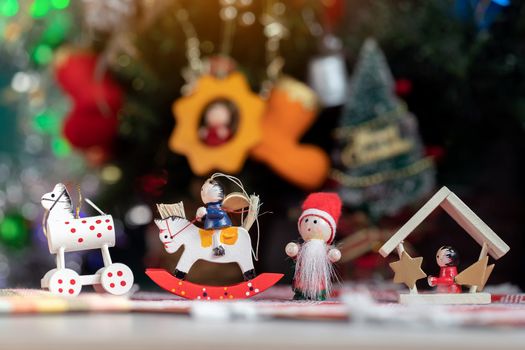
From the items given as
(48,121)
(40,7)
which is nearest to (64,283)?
(40,7)

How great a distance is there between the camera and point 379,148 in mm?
1156

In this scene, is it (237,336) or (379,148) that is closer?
(237,336)

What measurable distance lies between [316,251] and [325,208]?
0.04 meters

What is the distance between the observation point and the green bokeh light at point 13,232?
61.4 inches

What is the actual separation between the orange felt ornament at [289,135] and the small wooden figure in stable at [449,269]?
554 mm

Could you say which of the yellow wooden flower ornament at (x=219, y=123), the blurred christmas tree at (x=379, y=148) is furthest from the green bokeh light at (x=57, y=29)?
the blurred christmas tree at (x=379, y=148)

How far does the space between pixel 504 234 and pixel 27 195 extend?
962 mm

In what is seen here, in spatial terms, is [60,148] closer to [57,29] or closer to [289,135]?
[57,29]

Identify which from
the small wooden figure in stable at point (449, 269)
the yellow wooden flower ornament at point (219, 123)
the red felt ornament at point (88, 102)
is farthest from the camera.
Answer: the red felt ornament at point (88, 102)

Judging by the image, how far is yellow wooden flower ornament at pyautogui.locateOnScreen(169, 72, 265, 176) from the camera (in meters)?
1.13

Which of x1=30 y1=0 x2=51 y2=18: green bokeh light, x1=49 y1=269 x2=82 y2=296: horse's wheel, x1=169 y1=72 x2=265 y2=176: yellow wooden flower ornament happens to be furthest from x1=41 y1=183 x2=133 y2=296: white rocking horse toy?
x1=30 y1=0 x2=51 y2=18: green bokeh light

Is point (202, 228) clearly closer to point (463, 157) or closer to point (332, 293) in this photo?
point (332, 293)

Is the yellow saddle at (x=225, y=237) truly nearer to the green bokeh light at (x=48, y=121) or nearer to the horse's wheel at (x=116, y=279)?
the horse's wheel at (x=116, y=279)

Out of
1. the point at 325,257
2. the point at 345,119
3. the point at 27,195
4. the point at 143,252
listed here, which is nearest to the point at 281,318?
the point at 325,257
